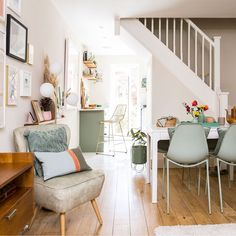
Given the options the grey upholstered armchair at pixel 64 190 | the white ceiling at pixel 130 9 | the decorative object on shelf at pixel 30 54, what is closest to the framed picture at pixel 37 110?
the decorative object on shelf at pixel 30 54

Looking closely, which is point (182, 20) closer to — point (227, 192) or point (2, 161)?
point (227, 192)

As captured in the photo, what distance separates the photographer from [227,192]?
11.7ft

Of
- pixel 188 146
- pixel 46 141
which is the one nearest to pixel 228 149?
pixel 188 146

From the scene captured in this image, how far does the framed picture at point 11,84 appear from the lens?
262 centimetres

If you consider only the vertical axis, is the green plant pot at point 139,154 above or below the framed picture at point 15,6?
below

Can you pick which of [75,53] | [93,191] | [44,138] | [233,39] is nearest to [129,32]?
[75,53]

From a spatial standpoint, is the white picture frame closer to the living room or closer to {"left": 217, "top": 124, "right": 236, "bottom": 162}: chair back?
the living room

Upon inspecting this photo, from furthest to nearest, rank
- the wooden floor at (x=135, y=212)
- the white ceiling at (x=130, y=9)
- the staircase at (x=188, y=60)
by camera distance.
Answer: the staircase at (x=188, y=60), the white ceiling at (x=130, y=9), the wooden floor at (x=135, y=212)

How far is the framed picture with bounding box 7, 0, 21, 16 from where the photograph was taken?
263 cm

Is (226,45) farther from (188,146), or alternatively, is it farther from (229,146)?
(188,146)

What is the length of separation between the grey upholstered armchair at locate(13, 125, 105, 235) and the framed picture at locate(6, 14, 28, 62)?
789 millimetres

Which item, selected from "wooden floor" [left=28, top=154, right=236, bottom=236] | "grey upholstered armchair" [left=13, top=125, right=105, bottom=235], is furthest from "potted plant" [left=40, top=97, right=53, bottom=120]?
Answer: "wooden floor" [left=28, top=154, right=236, bottom=236]

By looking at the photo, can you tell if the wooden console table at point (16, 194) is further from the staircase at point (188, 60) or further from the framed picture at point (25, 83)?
the staircase at point (188, 60)

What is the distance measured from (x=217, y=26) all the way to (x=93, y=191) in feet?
14.7
